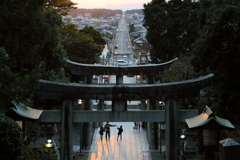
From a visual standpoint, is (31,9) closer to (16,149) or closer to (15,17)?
(15,17)

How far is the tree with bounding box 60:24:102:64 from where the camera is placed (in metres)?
41.8

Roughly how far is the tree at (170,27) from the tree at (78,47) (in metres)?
6.13

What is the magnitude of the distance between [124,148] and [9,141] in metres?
17.0

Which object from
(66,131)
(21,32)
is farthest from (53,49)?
(66,131)

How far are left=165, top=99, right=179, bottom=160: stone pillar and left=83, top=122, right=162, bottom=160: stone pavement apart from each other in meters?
4.38

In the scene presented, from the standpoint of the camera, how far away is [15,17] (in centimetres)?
2103

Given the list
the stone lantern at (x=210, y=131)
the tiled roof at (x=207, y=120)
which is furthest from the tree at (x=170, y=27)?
the stone lantern at (x=210, y=131)

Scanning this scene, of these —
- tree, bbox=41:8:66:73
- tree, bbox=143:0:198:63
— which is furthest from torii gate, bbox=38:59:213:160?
tree, bbox=143:0:198:63

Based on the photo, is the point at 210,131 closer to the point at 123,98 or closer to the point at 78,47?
the point at 123,98

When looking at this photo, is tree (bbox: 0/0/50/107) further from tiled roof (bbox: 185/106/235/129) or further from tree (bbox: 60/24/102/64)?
tree (bbox: 60/24/102/64)

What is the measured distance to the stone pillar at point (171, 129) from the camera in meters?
20.5

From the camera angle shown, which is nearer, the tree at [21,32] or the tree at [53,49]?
the tree at [21,32]

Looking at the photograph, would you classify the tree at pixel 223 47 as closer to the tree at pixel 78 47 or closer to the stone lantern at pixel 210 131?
the stone lantern at pixel 210 131

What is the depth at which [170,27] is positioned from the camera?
43000 mm
